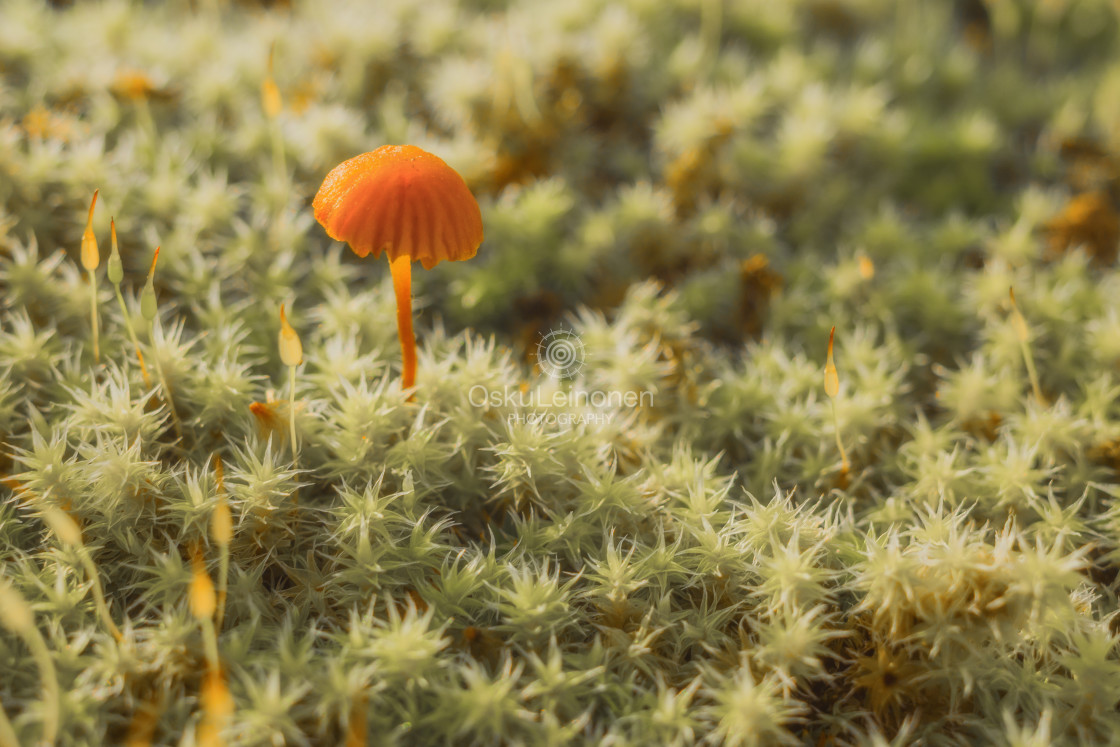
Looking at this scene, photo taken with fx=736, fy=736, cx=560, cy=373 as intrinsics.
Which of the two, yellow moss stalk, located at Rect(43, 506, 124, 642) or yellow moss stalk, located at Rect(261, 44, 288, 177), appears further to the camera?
yellow moss stalk, located at Rect(261, 44, 288, 177)

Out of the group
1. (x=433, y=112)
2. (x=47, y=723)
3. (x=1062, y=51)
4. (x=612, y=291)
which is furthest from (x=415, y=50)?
(x=1062, y=51)

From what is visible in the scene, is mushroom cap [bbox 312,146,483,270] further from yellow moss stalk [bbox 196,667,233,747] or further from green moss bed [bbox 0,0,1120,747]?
yellow moss stalk [bbox 196,667,233,747]

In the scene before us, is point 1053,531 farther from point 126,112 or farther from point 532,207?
point 126,112

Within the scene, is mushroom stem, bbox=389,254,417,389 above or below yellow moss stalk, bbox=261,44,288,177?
below

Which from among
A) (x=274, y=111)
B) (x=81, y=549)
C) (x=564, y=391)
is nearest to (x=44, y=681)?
(x=81, y=549)

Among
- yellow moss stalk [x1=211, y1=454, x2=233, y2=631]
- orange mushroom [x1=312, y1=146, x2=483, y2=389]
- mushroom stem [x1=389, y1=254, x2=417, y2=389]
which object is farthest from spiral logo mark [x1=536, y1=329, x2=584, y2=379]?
yellow moss stalk [x1=211, y1=454, x2=233, y2=631]
